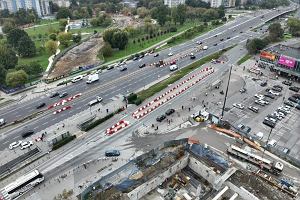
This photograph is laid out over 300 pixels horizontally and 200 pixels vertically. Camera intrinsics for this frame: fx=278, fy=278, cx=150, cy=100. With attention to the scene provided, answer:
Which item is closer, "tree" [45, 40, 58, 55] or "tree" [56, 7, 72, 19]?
"tree" [45, 40, 58, 55]

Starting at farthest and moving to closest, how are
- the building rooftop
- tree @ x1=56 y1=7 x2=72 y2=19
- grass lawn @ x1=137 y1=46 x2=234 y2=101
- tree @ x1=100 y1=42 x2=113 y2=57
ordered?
1. tree @ x1=56 y1=7 x2=72 y2=19
2. tree @ x1=100 y1=42 x2=113 y2=57
3. the building rooftop
4. grass lawn @ x1=137 y1=46 x2=234 y2=101

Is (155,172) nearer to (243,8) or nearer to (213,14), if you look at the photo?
(213,14)

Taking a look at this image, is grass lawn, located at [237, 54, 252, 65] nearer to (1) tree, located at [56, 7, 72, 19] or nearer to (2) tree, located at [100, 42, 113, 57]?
(2) tree, located at [100, 42, 113, 57]

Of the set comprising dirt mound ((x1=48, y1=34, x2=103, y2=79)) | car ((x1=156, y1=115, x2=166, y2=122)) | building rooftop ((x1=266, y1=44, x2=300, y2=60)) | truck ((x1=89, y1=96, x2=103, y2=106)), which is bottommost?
car ((x1=156, y1=115, x2=166, y2=122))

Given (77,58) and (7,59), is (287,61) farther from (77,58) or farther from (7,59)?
(7,59)

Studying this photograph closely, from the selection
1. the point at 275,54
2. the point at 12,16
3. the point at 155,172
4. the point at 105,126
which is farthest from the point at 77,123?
the point at 12,16

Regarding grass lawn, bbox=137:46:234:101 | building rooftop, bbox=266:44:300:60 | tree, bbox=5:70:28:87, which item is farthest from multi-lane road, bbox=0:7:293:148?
building rooftop, bbox=266:44:300:60

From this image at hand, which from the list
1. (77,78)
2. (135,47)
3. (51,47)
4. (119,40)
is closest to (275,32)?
(135,47)

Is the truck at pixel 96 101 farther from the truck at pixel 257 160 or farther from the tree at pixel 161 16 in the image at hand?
the tree at pixel 161 16
